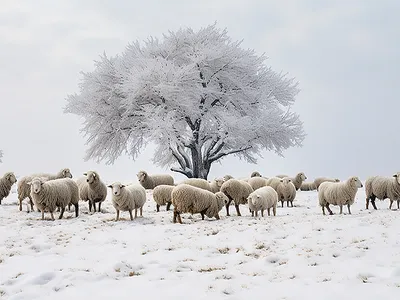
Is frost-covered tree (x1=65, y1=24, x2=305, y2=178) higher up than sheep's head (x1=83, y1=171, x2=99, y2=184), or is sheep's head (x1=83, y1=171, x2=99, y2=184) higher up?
frost-covered tree (x1=65, y1=24, x2=305, y2=178)

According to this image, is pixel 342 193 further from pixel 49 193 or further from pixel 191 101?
pixel 191 101

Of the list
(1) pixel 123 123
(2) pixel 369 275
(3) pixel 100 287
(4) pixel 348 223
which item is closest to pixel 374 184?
(4) pixel 348 223

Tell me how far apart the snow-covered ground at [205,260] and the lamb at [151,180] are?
10.2 m

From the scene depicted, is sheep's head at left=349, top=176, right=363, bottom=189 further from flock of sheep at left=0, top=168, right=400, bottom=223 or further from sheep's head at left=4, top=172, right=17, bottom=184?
sheep's head at left=4, top=172, right=17, bottom=184

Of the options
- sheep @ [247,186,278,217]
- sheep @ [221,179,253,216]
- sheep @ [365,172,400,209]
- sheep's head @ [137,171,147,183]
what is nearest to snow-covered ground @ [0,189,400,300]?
sheep @ [247,186,278,217]

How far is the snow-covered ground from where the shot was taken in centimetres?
641

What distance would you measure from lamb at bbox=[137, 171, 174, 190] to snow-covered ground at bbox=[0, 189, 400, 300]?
10.2m

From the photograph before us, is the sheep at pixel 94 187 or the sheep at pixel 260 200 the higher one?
the sheep at pixel 94 187

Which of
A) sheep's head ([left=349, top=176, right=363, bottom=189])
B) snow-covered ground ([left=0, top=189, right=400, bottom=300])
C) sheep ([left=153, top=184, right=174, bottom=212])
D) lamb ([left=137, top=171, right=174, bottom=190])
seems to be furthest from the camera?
lamb ([left=137, top=171, right=174, bottom=190])

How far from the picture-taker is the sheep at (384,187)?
14977 mm

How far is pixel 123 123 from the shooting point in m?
31.0

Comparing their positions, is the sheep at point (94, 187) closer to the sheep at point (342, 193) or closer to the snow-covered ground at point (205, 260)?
the snow-covered ground at point (205, 260)

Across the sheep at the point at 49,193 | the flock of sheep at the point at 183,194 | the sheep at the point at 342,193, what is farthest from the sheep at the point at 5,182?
the sheep at the point at 342,193

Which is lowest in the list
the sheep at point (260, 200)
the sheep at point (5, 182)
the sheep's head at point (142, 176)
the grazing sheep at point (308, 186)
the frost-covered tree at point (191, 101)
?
the sheep at point (260, 200)
